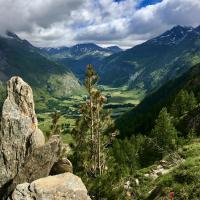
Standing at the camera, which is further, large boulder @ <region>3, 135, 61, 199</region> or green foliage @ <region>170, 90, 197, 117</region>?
green foliage @ <region>170, 90, 197, 117</region>

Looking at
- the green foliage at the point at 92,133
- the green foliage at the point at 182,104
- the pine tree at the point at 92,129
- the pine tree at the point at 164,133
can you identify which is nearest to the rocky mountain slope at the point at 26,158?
the green foliage at the point at 92,133

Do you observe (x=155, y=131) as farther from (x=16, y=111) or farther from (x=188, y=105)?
(x=16, y=111)

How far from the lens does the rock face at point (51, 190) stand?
3325 centimetres

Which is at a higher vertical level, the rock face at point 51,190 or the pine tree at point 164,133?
the rock face at point 51,190

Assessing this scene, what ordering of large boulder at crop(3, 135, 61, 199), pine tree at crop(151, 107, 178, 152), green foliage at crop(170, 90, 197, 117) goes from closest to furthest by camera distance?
large boulder at crop(3, 135, 61, 199), pine tree at crop(151, 107, 178, 152), green foliage at crop(170, 90, 197, 117)

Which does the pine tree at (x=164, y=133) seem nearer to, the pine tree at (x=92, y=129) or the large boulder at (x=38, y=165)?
the pine tree at (x=92, y=129)

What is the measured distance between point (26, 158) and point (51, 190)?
6.09 meters

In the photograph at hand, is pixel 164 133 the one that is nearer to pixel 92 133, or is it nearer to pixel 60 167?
pixel 92 133

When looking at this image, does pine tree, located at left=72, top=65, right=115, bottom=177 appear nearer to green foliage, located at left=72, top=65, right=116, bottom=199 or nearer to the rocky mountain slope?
green foliage, located at left=72, top=65, right=116, bottom=199

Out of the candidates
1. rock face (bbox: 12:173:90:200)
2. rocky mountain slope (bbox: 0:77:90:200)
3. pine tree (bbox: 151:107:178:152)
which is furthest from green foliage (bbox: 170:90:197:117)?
rock face (bbox: 12:173:90:200)

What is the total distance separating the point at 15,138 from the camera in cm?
3922

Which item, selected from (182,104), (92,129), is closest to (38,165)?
(92,129)

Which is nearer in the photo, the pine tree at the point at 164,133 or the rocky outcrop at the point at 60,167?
the rocky outcrop at the point at 60,167

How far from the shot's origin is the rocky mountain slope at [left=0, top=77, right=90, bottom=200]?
1331 inches
